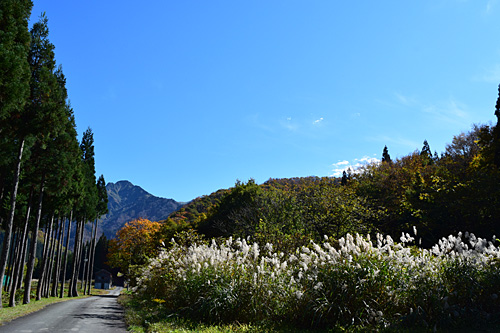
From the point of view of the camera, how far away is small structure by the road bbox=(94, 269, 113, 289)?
304 ft

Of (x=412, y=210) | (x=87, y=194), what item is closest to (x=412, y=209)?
(x=412, y=210)

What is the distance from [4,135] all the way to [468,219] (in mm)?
27510

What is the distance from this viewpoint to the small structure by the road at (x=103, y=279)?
92.8 m

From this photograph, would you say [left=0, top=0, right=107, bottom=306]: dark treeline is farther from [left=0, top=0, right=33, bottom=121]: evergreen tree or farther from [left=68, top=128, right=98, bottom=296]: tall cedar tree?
[left=68, top=128, right=98, bottom=296]: tall cedar tree

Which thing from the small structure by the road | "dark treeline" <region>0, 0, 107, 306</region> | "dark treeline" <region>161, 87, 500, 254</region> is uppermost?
"dark treeline" <region>0, 0, 107, 306</region>

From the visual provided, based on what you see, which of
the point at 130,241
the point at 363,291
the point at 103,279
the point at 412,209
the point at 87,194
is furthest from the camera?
the point at 103,279

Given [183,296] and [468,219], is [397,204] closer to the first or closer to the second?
[468,219]

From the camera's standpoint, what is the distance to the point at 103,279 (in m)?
94.1

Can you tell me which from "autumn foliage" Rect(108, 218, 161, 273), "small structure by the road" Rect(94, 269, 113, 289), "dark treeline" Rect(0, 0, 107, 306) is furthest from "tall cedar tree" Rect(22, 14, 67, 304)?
"small structure by the road" Rect(94, 269, 113, 289)

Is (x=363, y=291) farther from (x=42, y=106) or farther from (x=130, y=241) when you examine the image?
(x=130, y=241)

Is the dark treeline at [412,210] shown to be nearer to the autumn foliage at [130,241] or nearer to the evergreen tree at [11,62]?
the evergreen tree at [11,62]

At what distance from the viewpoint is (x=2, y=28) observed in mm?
13820

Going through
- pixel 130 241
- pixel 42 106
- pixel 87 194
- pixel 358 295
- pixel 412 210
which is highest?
pixel 42 106

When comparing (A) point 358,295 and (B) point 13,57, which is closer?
(A) point 358,295
